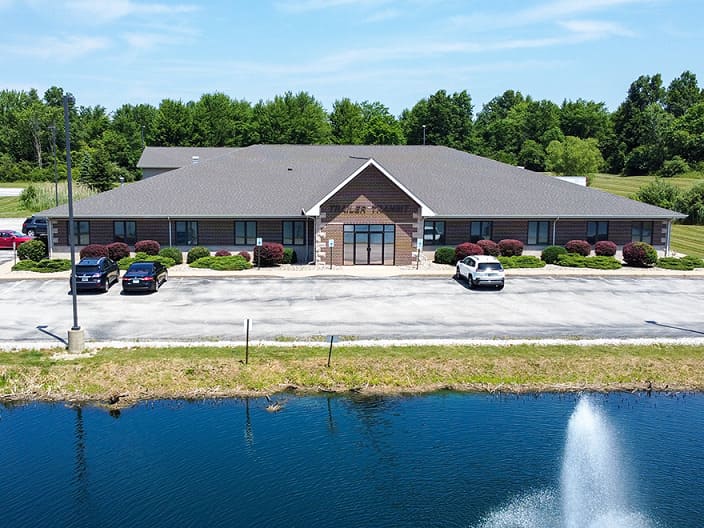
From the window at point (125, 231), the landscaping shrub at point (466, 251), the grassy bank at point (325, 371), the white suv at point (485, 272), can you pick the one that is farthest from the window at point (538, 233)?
the window at point (125, 231)

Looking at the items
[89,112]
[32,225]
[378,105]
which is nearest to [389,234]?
[32,225]

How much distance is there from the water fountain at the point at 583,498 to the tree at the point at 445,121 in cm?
10811

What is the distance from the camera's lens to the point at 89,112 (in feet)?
575

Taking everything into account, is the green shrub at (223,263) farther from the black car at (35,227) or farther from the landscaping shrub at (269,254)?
the black car at (35,227)

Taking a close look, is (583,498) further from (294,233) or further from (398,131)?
(398,131)

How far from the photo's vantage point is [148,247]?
49531mm

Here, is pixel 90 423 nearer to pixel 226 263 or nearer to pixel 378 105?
pixel 226 263

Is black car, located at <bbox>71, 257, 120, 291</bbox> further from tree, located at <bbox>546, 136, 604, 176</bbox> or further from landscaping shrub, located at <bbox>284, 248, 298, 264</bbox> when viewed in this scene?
tree, located at <bbox>546, 136, 604, 176</bbox>

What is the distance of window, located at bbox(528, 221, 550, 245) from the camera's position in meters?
53.5

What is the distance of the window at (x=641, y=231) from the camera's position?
54.4 metres

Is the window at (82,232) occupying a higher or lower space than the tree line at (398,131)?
lower

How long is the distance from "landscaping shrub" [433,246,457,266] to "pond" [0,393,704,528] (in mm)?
24347

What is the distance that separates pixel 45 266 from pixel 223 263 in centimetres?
1133

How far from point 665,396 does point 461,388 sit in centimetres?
759
